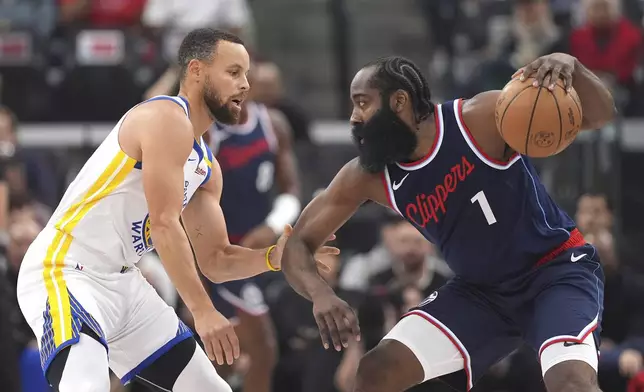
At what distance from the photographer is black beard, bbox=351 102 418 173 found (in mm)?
5242

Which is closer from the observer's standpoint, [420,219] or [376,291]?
[420,219]

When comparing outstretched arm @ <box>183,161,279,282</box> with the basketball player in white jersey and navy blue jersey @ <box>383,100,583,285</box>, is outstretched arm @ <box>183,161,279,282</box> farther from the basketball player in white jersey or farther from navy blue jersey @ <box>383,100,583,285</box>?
navy blue jersey @ <box>383,100,583,285</box>

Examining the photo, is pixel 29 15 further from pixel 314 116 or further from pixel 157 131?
pixel 157 131

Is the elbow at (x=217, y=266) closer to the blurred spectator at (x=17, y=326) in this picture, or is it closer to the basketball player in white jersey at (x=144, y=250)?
the basketball player in white jersey at (x=144, y=250)

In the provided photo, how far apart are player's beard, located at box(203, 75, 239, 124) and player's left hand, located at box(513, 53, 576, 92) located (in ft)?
4.28

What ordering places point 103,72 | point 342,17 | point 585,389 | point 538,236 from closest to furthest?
point 585,389 < point 538,236 < point 103,72 < point 342,17

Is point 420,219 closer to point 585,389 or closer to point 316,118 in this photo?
point 585,389

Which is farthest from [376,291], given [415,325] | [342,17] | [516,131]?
[342,17]

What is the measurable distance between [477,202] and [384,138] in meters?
0.52

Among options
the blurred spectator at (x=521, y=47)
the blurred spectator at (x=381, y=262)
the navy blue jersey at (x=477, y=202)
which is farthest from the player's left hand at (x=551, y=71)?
the blurred spectator at (x=521, y=47)

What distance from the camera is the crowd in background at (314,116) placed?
832 cm

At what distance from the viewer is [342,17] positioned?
1187 centimetres

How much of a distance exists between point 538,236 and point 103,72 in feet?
21.4

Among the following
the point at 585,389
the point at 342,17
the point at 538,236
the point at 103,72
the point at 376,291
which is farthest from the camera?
the point at 342,17
